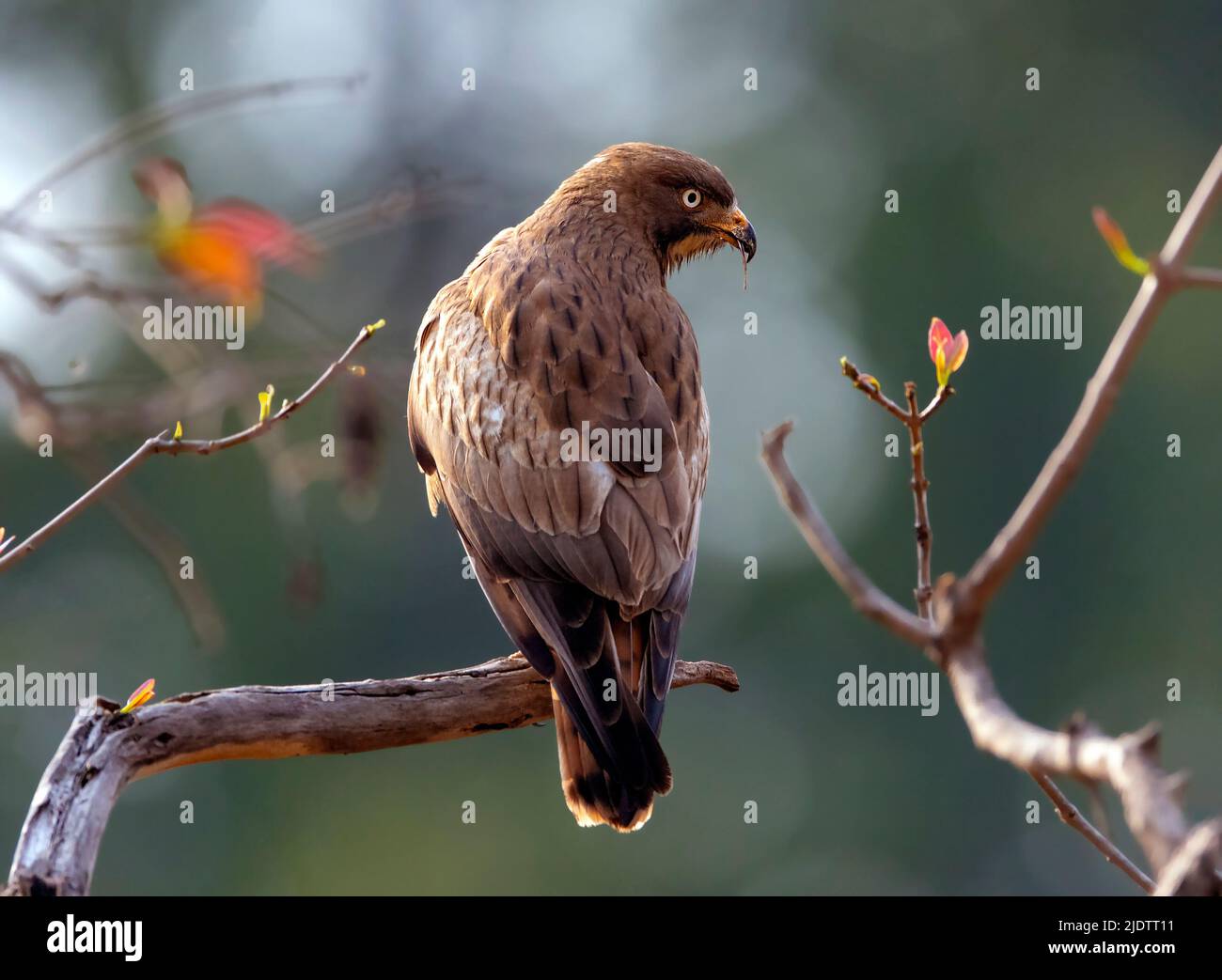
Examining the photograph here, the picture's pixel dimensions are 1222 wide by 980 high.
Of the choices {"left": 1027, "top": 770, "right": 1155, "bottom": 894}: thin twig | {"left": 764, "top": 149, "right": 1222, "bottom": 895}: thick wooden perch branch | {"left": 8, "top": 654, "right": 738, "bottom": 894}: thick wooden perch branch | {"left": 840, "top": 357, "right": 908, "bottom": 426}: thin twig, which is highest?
{"left": 840, "top": 357, "right": 908, "bottom": 426}: thin twig

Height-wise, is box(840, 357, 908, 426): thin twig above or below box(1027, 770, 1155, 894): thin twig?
above

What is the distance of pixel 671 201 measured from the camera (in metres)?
5.33

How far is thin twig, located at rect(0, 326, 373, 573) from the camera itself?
9.50 feet

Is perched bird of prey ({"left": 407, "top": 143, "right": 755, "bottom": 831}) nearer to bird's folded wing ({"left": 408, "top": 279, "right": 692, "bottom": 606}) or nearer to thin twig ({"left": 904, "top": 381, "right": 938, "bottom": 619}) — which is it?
bird's folded wing ({"left": 408, "top": 279, "right": 692, "bottom": 606})

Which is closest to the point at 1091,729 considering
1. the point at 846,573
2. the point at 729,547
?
the point at 846,573

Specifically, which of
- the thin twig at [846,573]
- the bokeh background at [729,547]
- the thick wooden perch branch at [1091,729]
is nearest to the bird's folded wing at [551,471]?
the thin twig at [846,573]

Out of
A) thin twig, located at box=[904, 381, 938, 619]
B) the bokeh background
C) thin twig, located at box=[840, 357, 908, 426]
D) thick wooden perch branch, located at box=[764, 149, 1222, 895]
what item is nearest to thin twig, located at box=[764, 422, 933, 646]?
thick wooden perch branch, located at box=[764, 149, 1222, 895]

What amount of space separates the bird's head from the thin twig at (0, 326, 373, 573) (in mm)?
1994

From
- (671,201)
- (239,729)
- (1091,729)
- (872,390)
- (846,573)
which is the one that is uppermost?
(671,201)

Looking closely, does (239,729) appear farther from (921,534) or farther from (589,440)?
(921,534)

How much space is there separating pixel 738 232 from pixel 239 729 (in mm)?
2462

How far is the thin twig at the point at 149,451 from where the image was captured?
2.89m

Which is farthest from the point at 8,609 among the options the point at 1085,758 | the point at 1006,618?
the point at 1085,758

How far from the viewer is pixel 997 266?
18.7 meters
